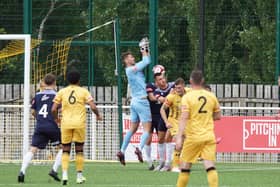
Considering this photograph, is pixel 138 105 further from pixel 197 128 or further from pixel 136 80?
pixel 197 128

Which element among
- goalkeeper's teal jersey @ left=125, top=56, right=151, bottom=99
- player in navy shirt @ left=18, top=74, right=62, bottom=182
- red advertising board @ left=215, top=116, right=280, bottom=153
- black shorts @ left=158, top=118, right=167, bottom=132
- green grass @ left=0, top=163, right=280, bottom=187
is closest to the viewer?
green grass @ left=0, top=163, right=280, bottom=187

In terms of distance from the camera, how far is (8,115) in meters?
28.6

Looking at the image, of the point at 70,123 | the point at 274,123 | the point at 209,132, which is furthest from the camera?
the point at 274,123

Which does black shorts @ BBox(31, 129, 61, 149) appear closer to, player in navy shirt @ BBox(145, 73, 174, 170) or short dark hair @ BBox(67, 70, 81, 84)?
short dark hair @ BBox(67, 70, 81, 84)

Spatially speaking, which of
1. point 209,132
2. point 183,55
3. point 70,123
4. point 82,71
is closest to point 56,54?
point 82,71

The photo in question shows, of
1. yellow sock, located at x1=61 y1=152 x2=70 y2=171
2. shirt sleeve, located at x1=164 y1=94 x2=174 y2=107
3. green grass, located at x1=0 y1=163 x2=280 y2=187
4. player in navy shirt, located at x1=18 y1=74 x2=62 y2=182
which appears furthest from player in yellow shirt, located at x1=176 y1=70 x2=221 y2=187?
shirt sleeve, located at x1=164 y1=94 x2=174 y2=107

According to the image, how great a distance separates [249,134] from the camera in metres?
27.3

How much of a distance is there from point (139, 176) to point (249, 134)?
261 inches

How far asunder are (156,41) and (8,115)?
154 inches

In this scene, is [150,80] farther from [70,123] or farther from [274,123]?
[70,123]

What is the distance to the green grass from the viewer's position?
757 inches

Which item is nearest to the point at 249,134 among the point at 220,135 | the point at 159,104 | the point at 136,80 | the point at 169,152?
the point at 220,135

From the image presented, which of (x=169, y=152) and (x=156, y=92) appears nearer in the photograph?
(x=156, y=92)

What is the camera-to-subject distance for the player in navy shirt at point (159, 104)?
22.8 meters
